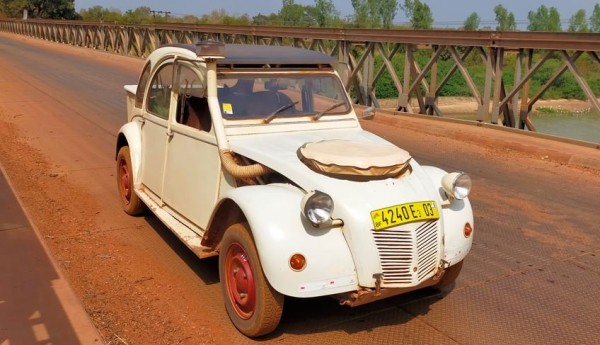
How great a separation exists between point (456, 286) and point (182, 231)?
2042 mm

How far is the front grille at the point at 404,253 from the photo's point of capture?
11.2ft

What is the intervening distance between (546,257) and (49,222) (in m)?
4.45

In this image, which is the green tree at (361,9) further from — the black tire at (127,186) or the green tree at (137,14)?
the black tire at (127,186)

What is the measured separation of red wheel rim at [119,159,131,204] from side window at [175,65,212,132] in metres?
1.39

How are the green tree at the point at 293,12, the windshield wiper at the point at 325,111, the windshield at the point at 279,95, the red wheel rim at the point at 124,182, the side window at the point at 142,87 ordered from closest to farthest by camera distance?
the windshield at the point at 279,95 < the windshield wiper at the point at 325,111 < the side window at the point at 142,87 < the red wheel rim at the point at 124,182 < the green tree at the point at 293,12

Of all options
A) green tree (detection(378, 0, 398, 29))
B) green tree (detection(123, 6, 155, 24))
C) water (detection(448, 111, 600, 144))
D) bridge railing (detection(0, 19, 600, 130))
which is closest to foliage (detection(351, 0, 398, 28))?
green tree (detection(378, 0, 398, 29))

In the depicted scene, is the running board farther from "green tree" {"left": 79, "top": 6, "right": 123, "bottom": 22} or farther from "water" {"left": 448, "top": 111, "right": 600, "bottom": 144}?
"green tree" {"left": 79, "top": 6, "right": 123, "bottom": 22}

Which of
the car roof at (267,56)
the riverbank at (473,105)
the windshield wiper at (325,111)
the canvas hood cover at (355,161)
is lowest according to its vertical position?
the riverbank at (473,105)

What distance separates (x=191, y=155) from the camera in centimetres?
463

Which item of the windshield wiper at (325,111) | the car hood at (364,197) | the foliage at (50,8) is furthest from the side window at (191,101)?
the foliage at (50,8)

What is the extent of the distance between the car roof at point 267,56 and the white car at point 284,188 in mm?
11

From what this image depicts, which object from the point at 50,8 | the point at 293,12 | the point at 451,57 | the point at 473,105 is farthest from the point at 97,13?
the point at 451,57

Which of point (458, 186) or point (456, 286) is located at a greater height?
point (458, 186)

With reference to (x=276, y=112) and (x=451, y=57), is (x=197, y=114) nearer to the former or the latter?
(x=276, y=112)
